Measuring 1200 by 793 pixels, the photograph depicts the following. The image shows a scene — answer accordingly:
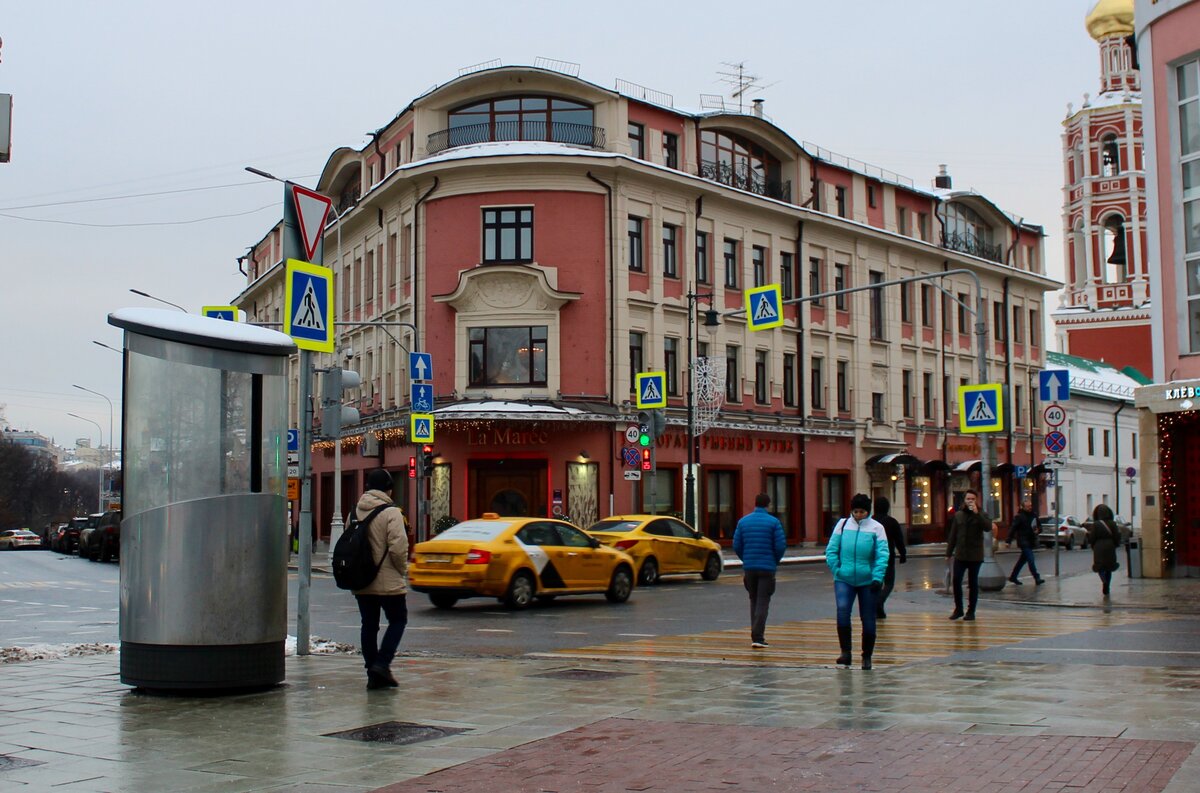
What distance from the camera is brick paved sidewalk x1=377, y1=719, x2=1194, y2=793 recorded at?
6918 mm

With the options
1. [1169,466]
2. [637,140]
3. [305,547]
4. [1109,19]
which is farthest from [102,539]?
[1109,19]

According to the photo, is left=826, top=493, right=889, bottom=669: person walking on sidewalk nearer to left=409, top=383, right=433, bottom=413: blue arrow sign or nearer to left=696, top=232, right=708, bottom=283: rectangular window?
left=409, top=383, right=433, bottom=413: blue arrow sign

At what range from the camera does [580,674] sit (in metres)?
12.1

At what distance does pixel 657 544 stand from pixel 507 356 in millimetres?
14995

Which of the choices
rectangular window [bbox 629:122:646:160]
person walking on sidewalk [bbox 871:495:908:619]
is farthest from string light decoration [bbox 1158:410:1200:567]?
rectangular window [bbox 629:122:646:160]

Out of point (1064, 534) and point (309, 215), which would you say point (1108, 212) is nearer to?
point (1064, 534)

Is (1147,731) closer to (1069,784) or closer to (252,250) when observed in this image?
(1069,784)

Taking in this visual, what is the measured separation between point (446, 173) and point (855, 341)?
19101 mm

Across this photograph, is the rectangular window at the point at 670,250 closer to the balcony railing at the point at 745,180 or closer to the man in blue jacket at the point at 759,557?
the balcony railing at the point at 745,180

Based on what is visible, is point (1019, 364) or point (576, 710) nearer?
point (576, 710)

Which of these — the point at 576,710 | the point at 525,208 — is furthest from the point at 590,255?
the point at 576,710

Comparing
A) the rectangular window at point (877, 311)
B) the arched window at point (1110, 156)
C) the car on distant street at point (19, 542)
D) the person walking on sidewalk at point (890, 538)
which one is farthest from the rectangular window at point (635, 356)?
the arched window at point (1110, 156)

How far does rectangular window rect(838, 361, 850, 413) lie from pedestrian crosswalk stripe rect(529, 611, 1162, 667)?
32314mm

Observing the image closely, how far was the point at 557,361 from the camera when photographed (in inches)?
1629
